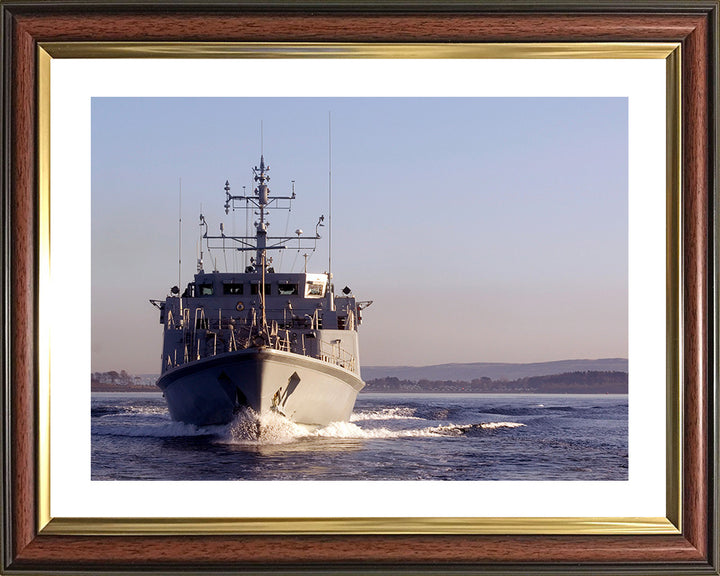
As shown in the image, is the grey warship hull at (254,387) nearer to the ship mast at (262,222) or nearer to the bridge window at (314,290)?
the ship mast at (262,222)

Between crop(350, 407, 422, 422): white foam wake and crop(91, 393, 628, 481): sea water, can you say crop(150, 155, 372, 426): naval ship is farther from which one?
crop(350, 407, 422, 422): white foam wake

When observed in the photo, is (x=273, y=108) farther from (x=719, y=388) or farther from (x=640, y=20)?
(x=719, y=388)

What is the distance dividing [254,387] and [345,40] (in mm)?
8342

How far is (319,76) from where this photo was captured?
3963mm

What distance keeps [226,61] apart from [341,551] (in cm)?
208

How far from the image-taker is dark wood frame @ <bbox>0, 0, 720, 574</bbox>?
379 cm

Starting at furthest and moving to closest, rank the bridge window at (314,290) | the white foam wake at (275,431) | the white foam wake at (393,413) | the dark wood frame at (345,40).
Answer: the white foam wake at (393,413), the bridge window at (314,290), the white foam wake at (275,431), the dark wood frame at (345,40)

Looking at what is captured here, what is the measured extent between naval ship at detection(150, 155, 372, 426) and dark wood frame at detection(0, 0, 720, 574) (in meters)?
7.58

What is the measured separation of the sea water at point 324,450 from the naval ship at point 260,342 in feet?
1.10

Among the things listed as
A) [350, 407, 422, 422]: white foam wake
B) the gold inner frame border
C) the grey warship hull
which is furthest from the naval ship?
the gold inner frame border

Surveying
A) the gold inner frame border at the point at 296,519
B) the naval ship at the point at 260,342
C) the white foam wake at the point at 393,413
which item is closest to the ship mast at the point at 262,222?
the naval ship at the point at 260,342

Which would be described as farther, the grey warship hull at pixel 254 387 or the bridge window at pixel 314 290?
the bridge window at pixel 314 290

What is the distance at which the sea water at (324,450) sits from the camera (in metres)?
7.84

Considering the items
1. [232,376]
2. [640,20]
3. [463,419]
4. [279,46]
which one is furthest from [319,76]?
[463,419]
